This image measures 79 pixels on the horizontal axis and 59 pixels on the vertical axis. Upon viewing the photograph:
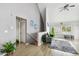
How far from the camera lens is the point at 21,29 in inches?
78.6

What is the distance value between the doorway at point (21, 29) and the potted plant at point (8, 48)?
0.11 m

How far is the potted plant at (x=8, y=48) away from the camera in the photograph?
192 cm

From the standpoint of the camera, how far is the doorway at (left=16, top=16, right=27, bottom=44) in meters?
1.96

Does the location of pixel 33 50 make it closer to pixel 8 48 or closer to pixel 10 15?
pixel 8 48

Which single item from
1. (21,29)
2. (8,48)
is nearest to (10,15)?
(21,29)

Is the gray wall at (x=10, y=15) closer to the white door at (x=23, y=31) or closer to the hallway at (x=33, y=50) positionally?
the white door at (x=23, y=31)

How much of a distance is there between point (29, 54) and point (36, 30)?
40 centimetres

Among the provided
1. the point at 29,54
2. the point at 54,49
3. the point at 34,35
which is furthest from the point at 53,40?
the point at 29,54

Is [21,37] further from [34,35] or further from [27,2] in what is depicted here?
[27,2]

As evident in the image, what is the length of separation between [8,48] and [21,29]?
354 millimetres

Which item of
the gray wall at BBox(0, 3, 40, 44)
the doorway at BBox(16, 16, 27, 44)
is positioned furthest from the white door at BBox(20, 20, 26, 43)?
the gray wall at BBox(0, 3, 40, 44)

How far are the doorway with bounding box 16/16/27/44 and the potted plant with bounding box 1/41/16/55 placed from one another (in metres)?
0.11

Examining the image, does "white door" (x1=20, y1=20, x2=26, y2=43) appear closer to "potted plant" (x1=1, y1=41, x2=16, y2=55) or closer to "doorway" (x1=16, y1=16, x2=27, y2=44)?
"doorway" (x1=16, y1=16, x2=27, y2=44)

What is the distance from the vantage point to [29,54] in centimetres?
201
